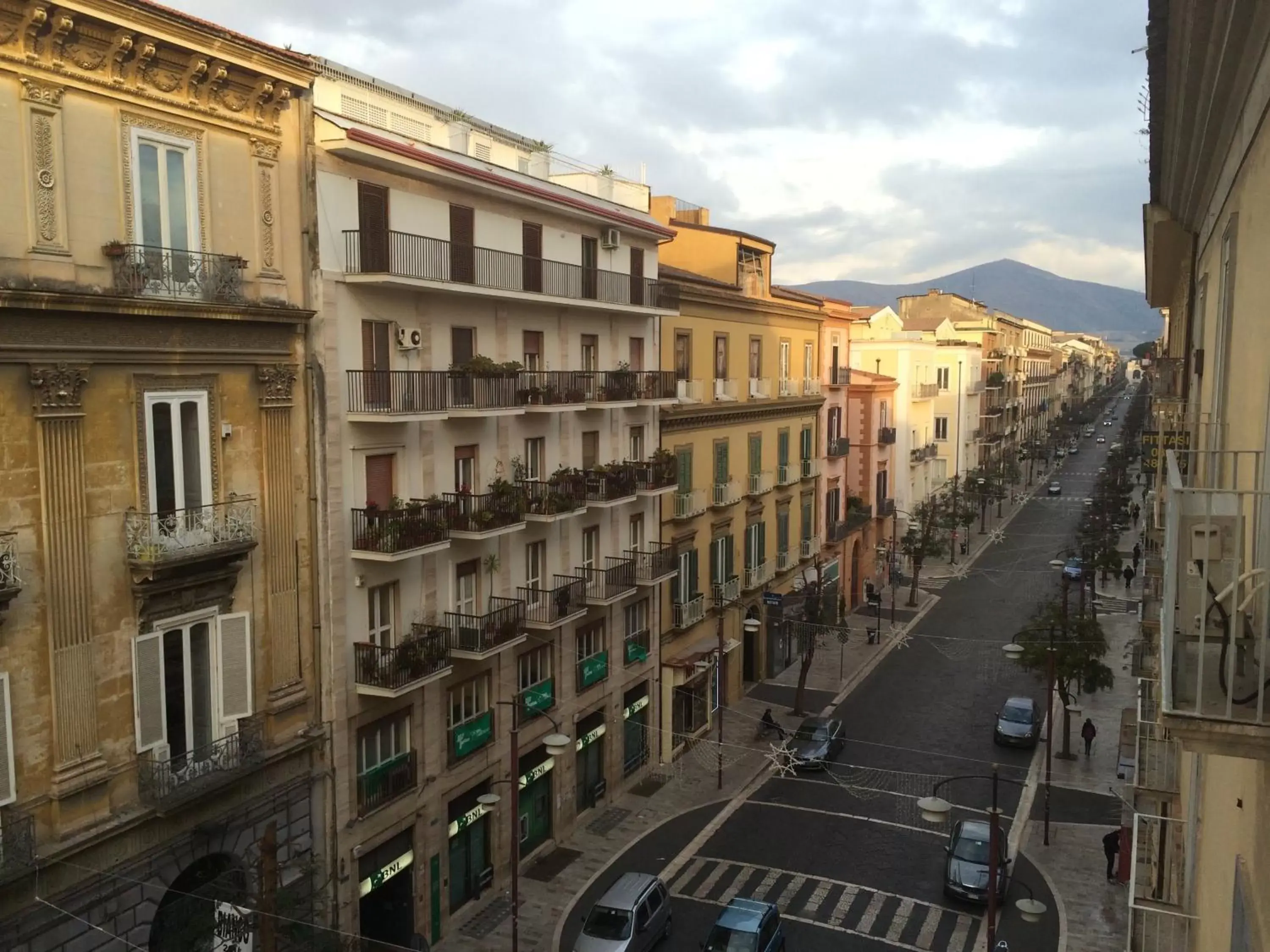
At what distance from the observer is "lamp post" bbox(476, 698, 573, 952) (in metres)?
21.4

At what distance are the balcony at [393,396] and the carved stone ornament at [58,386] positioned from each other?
5.76 m

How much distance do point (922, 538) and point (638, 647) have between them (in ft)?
91.5

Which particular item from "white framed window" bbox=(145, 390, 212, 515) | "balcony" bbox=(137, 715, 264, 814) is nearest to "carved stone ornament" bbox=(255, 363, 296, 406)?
"white framed window" bbox=(145, 390, 212, 515)

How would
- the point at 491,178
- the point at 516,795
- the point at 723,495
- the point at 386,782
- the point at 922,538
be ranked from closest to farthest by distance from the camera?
the point at 516,795
the point at 386,782
the point at 491,178
the point at 723,495
the point at 922,538

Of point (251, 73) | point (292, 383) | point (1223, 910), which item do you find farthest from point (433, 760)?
point (1223, 910)

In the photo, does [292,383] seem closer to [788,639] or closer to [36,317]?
[36,317]

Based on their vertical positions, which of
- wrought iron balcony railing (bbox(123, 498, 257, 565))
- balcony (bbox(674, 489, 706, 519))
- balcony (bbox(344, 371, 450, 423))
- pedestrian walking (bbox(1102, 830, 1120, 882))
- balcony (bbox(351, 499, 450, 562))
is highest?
balcony (bbox(344, 371, 450, 423))

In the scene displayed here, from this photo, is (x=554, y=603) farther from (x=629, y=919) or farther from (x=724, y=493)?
(x=724, y=493)

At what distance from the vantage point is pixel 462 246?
74.2ft

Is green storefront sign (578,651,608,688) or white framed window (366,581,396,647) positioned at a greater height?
white framed window (366,581,396,647)

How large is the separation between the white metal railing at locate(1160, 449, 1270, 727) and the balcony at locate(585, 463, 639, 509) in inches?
A: 890

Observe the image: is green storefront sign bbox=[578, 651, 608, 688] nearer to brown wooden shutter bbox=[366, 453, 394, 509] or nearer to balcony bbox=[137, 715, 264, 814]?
brown wooden shutter bbox=[366, 453, 394, 509]

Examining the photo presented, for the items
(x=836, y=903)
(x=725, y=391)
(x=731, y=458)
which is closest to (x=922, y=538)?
(x=731, y=458)

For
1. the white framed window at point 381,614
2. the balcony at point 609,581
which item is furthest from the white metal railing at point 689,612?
the white framed window at point 381,614
